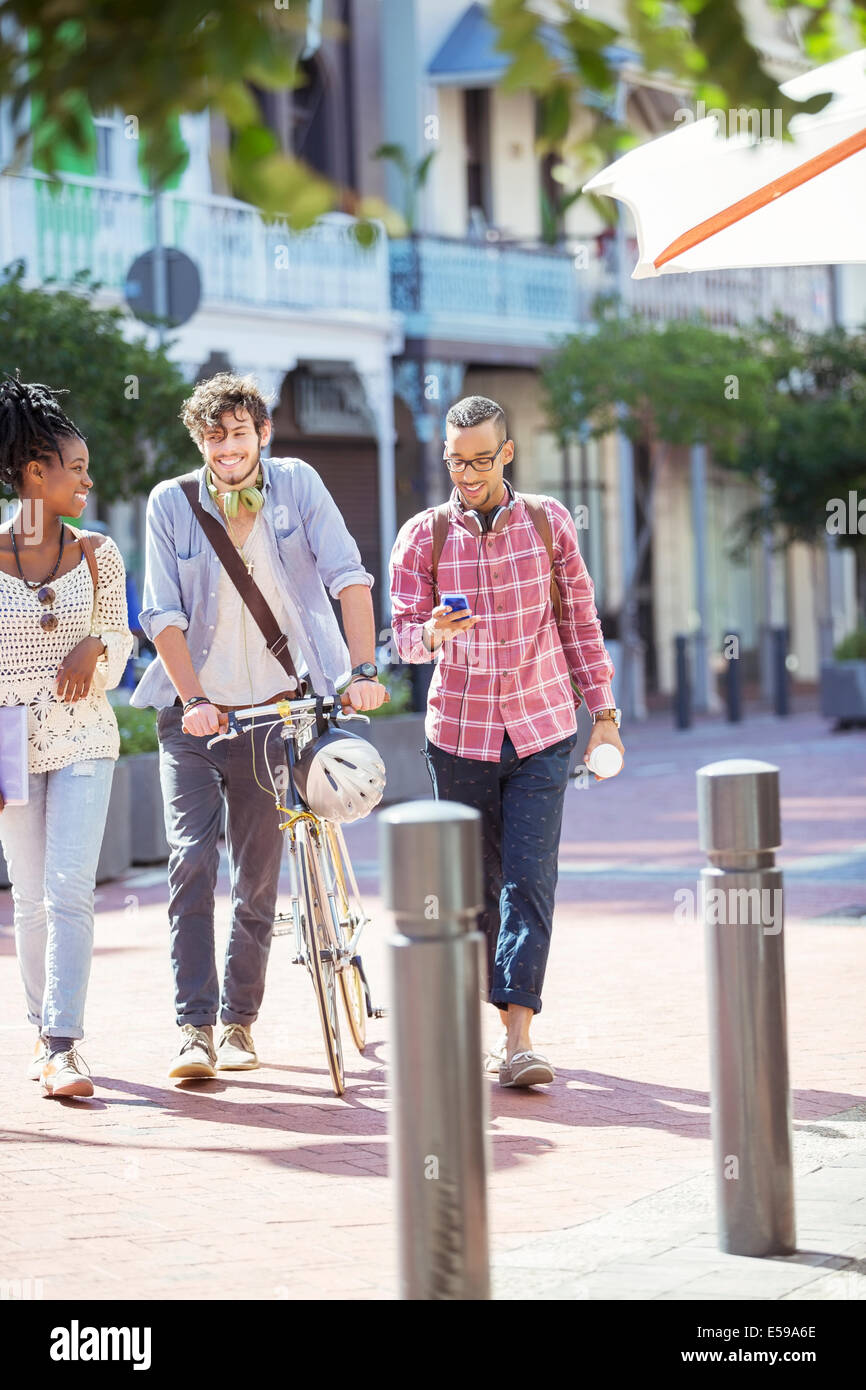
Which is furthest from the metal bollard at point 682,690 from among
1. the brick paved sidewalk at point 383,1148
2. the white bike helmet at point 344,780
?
the white bike helmet at point 344,780

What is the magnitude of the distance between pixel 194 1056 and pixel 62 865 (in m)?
0.68

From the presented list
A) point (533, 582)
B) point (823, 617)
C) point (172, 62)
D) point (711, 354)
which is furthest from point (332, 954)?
point (823, 617)

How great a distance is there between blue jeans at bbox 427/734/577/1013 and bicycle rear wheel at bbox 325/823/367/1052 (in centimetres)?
34

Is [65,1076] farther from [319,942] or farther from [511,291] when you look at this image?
[511,291]

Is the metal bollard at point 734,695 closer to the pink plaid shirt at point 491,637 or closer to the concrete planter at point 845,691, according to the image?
the concrete planter at point 845,691

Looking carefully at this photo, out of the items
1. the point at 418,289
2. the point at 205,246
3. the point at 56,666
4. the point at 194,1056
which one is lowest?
the point at 194,1056

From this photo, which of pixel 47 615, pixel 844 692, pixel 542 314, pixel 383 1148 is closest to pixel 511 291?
pixel 542 314

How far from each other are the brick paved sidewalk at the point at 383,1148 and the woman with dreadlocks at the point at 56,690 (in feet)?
1.30

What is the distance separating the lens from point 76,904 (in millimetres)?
6141

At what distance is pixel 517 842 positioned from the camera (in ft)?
20.3

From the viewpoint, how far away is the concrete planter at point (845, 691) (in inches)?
917

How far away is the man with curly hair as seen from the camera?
6.26 m

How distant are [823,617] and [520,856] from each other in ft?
91.2
